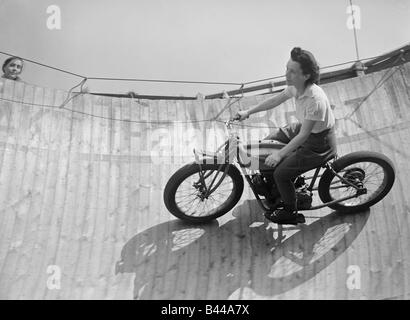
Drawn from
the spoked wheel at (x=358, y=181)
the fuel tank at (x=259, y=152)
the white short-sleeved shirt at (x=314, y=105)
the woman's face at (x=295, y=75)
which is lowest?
the spoked wheel at (x=358, y=181)

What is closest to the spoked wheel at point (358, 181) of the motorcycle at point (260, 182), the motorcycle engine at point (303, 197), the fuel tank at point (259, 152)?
the motorcycle at point (260, 182)

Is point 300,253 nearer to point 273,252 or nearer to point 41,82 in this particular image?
point 273,252

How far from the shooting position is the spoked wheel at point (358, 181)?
16.6ft

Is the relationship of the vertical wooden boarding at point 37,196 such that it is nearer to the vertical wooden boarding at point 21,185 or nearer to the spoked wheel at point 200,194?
the vertical wooden boarding at point 21,185

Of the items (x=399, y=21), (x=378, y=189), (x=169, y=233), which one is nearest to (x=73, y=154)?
(x=169, y=233)

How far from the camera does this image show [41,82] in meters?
9.41

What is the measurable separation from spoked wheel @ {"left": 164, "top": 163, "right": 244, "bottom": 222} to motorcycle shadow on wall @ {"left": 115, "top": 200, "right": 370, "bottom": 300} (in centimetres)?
18

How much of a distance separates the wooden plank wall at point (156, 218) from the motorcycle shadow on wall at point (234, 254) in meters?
0.01

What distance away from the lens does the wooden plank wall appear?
491 centimetres

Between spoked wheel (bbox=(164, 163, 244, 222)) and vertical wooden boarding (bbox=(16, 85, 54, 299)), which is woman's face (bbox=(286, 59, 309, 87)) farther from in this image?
vertical wooden boarding (bbox=(16, 85, 54, 299))

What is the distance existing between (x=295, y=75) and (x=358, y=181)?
1598mm

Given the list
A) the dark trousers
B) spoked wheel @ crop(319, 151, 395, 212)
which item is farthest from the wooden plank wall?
the dark trousers

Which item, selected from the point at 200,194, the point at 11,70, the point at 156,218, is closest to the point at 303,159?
the point at 200,194
